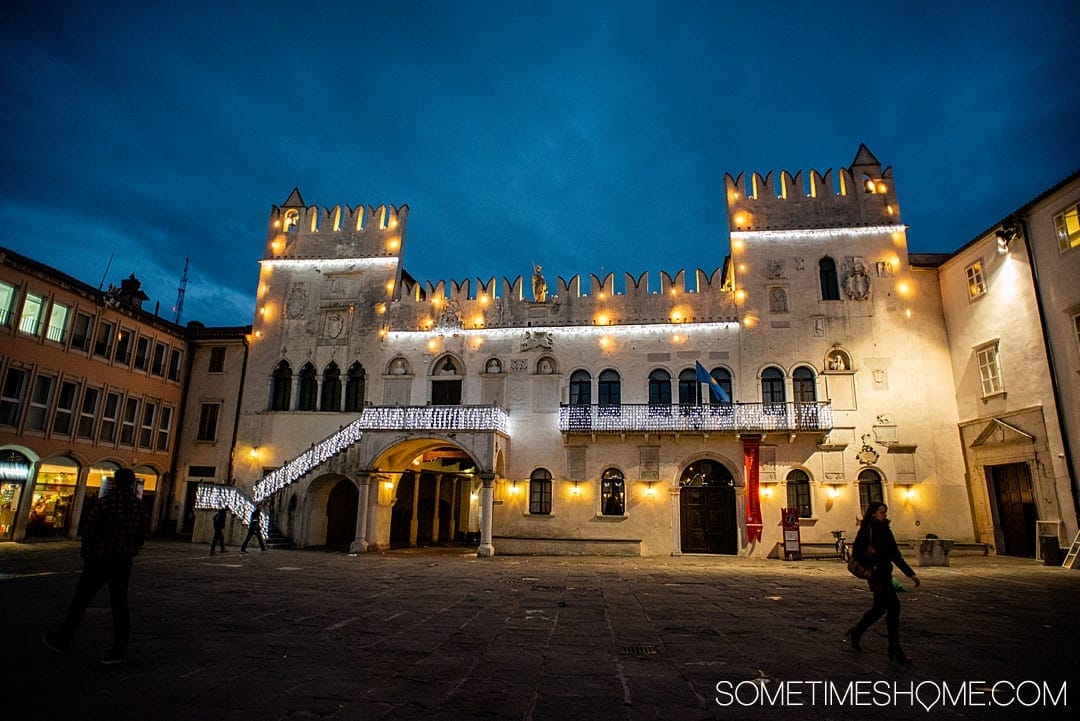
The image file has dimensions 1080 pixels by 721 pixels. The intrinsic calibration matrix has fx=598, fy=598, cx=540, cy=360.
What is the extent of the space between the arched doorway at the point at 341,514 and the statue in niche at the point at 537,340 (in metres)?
9.74

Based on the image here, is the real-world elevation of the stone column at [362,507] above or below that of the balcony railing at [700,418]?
below

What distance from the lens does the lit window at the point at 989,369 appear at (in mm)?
21062

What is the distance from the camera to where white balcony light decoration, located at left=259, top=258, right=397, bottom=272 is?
28.1 metres

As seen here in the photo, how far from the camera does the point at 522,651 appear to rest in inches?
261

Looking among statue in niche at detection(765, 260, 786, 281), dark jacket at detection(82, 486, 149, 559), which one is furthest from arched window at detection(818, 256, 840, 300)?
dark jacket at detection(82, 486, 149, 559)

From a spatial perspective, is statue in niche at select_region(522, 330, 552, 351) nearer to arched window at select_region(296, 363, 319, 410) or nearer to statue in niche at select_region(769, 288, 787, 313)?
statue in niche at select_region(769, 288, 787, 313)

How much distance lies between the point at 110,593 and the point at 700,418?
20.3 metres

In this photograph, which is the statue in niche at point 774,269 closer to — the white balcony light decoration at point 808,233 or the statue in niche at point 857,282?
the white balcony light decoration at point 808,233

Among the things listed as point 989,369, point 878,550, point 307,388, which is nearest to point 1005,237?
point 989,369

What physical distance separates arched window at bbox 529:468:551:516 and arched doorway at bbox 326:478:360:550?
305 inches

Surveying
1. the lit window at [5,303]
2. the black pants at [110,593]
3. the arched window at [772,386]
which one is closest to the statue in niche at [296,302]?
the lit window at [5,303]

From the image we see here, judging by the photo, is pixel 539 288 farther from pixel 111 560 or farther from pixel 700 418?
pixel 111 560

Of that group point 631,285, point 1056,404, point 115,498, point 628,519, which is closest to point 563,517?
point 628,519

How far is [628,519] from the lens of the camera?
77.2 ft
